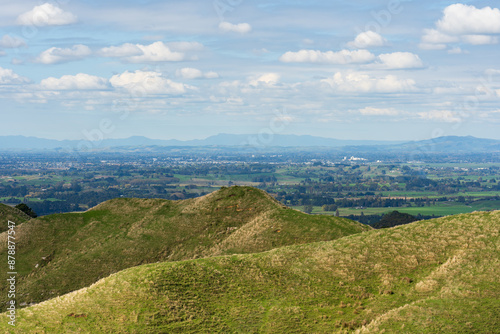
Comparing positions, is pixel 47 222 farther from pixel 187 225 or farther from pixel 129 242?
pixel 187 225

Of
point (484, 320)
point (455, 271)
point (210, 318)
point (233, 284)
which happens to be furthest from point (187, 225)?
point (484, 320)

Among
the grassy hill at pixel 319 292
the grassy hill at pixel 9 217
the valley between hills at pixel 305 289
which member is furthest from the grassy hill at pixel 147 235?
the grassy hill at pixel 319 292

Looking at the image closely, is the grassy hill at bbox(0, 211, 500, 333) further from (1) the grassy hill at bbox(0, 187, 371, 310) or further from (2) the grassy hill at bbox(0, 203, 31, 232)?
(2) the grassy hill at bbox(0, 203, 31, 232)

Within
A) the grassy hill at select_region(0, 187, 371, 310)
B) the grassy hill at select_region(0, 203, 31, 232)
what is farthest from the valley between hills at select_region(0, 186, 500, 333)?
the grassy hill at select_region(0, 203, 31, 232)

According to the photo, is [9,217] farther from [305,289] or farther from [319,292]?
[319,292]

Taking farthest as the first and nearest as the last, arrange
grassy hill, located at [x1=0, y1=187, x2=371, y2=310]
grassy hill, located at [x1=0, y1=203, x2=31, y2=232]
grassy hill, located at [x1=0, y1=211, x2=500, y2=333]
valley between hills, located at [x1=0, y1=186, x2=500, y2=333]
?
1. grassy hill, located at [x1=0, y1=203, x2=31, y2=232]
2. grassy hill, located at [x1=0, y1=187, x2=371, y2=310]
3. valley between hills, located at [x1=0, y1=186, x2=500, y2=333]
4. grassy hill, located at [x1=0, y1=211, x2=500, y2=333]

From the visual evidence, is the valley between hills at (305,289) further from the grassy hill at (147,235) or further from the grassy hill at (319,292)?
the grassy hill at (147,235)
